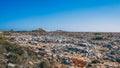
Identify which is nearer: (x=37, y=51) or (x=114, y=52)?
(x=37, y=51)

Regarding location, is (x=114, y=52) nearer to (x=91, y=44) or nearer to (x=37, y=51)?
(x=91, y=44)

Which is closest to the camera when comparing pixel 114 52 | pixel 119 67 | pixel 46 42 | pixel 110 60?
pixel 119 67

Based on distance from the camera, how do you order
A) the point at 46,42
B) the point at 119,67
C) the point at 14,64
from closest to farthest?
the point at 14,64, the point at 119,67, the point at 46,42

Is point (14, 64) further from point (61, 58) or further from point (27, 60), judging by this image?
point (61, 58)

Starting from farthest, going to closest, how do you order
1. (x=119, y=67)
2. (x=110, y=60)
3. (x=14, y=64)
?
(x=110, y=60) → (x=119, y=67) → (x=14, y=64)

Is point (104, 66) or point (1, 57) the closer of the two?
point (1, 57)

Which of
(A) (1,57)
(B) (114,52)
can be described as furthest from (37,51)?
(B) (114,52)

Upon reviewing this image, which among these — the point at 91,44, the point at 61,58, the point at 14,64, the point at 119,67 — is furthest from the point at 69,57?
the point at 91,44

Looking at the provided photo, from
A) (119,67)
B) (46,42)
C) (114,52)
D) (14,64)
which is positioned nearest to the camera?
(14,64)
